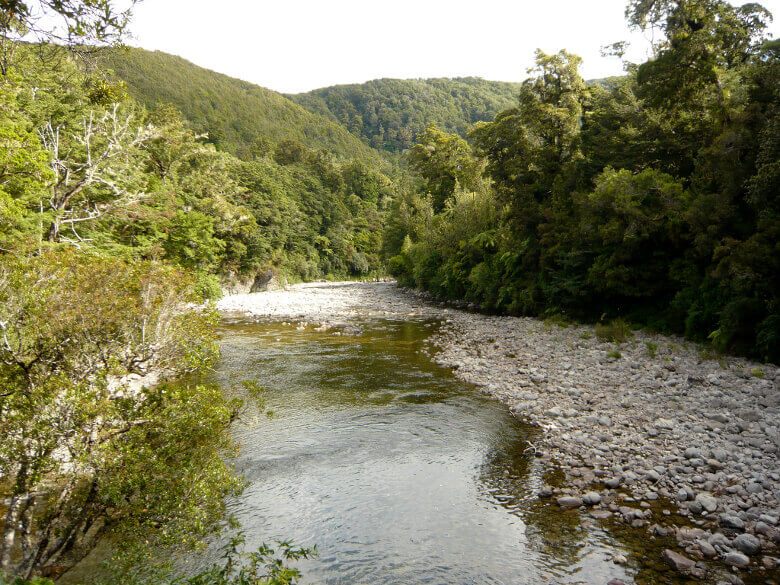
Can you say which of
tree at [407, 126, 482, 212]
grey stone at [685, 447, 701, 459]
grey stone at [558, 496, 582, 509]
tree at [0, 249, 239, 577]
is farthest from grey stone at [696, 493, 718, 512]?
tree at [407, 126, 482, 212]

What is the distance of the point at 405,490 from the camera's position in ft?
23.6

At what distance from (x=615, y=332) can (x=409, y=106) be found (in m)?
183

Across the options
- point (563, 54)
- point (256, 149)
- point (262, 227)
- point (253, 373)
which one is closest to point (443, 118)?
point (256, 149)

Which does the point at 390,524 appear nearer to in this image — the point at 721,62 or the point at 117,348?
the point at 117,348

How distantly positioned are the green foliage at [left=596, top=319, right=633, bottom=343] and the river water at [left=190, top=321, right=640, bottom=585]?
6.82 metres

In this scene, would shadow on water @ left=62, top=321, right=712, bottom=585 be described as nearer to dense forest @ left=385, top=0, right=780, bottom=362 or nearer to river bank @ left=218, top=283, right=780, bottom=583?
river bank @ left=218, top=283, right=780, bottom=583

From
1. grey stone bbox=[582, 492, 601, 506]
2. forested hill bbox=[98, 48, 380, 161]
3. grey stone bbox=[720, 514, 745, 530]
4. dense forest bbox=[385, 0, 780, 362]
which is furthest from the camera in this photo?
forested hill bbox=[98, 48, 380, 161]

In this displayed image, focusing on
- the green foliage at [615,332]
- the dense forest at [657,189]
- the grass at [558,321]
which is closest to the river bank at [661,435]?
the green foliage at [615,332]

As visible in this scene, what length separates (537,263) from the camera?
80.4 feet

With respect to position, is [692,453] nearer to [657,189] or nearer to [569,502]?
[569,502]

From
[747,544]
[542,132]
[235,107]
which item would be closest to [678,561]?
[747,544]

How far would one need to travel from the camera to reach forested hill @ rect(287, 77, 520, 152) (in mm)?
166125

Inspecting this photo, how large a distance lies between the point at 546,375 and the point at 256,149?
105m

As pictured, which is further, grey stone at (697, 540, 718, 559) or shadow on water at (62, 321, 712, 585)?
shadow on water at (62, 321, 712, 585)
